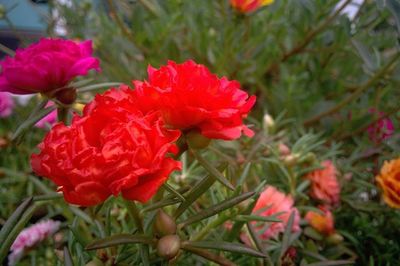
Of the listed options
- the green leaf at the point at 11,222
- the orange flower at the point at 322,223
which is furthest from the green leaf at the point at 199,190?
the orange flower at the point at 322,223

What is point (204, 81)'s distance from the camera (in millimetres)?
321

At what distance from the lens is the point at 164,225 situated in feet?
1.10

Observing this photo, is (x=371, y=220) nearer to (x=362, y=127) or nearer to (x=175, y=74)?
(x=362, y=127)

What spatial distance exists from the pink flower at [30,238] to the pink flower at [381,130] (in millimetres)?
517

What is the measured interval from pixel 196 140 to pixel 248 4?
52 cm

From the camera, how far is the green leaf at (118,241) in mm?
318

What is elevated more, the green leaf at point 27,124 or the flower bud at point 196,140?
the flower bud at point 196,140

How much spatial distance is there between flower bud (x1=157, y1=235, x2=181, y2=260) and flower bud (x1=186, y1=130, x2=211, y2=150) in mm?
71

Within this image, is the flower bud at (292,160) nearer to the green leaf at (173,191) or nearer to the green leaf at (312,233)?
the green leaf at (312,233)

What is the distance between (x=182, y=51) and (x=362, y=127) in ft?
1.42

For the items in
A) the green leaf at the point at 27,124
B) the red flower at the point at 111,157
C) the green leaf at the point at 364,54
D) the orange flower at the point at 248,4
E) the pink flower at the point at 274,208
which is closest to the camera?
the red flower at the point at 111,157

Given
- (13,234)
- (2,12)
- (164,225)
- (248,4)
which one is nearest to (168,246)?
(164,225)

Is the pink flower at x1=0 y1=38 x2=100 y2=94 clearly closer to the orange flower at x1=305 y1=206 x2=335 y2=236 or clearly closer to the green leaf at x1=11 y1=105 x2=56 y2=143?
the green leaf at x1=11 y1=105 x2=56 y2=143

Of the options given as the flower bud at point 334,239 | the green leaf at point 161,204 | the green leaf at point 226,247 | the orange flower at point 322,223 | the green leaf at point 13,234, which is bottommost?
the flower bud at point 334,239
